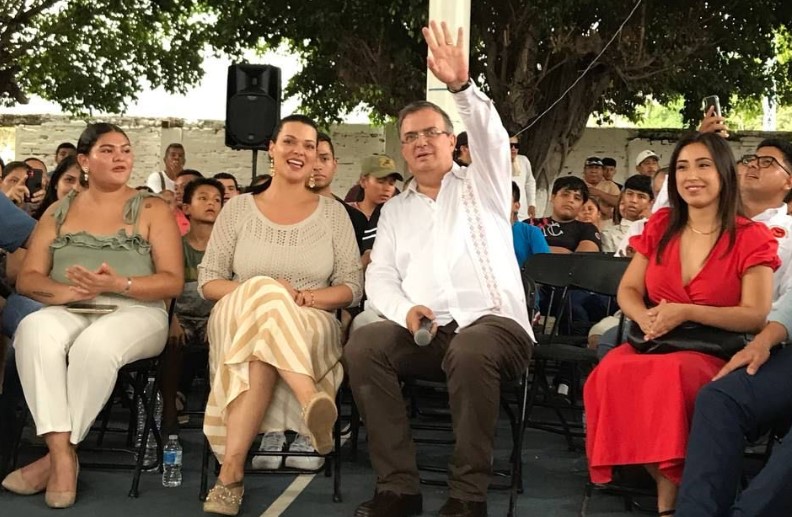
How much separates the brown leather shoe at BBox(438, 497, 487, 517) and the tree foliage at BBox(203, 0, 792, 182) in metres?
9.20

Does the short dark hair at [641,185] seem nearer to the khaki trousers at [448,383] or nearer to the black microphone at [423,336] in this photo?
the khaki trousers at [448,383]

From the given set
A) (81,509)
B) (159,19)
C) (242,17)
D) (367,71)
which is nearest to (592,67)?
(367,71)

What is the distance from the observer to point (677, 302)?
13.1 feet

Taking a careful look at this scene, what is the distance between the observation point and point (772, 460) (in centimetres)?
340

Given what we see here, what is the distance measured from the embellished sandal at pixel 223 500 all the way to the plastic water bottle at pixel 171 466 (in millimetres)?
510

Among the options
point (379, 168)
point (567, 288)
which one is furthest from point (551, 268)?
point (379, 168)

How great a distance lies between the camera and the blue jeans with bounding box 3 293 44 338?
483 centimetres

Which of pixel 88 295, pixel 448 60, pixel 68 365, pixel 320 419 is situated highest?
pixel 448 60

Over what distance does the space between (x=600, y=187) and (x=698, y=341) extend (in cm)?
666

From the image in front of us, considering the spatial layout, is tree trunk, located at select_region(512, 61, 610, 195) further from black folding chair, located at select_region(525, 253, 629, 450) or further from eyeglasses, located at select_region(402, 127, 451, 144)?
eyeglasses, located at select_region(402, 127, 451, 144)

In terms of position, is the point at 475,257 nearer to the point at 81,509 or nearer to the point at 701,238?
the point at 701,238

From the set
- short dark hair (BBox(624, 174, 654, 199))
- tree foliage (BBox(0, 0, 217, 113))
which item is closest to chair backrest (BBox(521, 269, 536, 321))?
short dark hair (BBox(624, 174, 654, 199))

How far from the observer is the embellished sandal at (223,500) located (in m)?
4.12

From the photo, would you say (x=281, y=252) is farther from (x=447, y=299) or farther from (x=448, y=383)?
(x=448, y=383)
